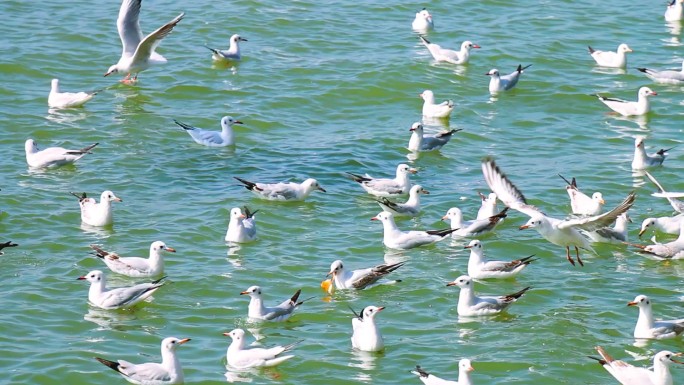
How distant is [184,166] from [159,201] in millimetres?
1867

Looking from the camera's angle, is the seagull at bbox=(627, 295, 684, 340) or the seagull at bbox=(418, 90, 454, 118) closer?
the seagull at bbox=(627, 295, 684, 340)

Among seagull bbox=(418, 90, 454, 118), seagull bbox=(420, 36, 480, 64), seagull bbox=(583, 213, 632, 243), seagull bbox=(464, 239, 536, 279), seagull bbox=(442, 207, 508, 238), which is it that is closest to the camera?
seagull bbox=(464, 239, 536, 279)

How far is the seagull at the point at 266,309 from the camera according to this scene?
15.8 m

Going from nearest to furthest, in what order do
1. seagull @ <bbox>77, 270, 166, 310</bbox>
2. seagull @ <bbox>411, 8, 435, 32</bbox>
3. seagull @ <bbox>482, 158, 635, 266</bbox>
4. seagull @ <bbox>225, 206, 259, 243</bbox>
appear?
seagull @ <bbox>77, 270, 166, 310</bbox>, seagull @ <bbox>482, 158, 635, 266</bbox>, seagull @ <bbox>225, 206, 259, 243</bbox>, seagull @ <bbox>411, 8, 435, 32</bbox>

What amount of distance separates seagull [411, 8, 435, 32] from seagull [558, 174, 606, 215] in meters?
10.9

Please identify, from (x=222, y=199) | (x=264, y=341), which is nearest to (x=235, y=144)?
(x=222, y=199)

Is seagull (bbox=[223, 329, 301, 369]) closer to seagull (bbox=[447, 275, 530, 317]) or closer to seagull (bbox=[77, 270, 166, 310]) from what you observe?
seagull (bbox=[77, 270, 166, 310])

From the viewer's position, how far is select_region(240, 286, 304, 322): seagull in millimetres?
15836

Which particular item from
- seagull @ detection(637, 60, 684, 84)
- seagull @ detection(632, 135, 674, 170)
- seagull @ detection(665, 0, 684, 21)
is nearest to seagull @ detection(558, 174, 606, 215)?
seagull @ detection(632, 135, 674, 170)

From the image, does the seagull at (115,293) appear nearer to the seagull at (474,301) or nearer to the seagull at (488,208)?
the seagull at (474,301)

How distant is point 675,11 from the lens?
104 ft

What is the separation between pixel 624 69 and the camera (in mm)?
28438

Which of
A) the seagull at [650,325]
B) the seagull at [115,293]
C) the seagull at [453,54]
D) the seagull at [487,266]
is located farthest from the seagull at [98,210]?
the seagull at [453,54]

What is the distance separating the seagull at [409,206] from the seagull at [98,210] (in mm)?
4044
